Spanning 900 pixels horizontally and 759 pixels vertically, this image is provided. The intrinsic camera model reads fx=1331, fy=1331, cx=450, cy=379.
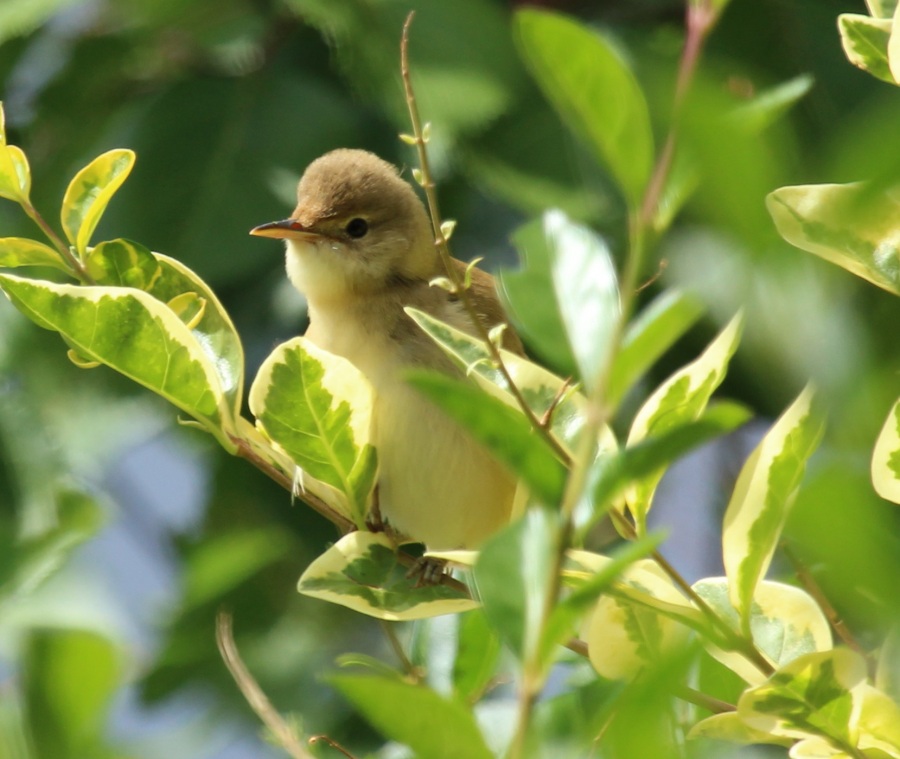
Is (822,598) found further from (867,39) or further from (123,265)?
(123,265)

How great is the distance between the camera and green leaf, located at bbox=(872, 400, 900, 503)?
1193 millimetres

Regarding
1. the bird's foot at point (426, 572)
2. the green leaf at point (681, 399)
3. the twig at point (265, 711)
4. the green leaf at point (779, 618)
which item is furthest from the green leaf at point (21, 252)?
the green leaf at point (779, 618)

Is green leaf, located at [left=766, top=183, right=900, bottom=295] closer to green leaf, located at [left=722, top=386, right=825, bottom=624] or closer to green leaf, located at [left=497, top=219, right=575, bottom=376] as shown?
green leaf, located at [left=722, top=386, right=825, bottom=624]

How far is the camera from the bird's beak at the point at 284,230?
8.86 ft

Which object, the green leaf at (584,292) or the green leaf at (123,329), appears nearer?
the green leaf at (584,292)

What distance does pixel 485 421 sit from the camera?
0.77m

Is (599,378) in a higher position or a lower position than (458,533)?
higher

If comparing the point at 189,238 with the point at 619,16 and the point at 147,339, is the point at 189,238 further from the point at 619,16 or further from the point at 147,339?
the point at 147,339

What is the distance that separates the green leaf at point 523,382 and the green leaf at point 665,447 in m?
0.49

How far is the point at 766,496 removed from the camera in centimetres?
117

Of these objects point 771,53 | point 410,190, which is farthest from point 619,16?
point 410,190

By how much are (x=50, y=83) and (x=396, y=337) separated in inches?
43.8

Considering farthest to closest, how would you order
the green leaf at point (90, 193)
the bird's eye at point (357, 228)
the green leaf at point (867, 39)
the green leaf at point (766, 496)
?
the bird's eye at point (357, 228)
the green leaf at point (90, 193)
the green leaf at point (867, 39)
the green leaf at point (766, 496)

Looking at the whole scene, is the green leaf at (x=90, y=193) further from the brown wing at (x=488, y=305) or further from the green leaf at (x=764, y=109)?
the brown wing at (x=488, y=305)
